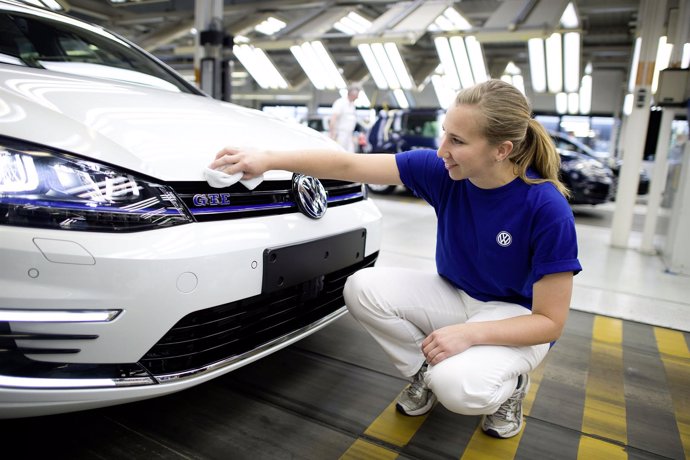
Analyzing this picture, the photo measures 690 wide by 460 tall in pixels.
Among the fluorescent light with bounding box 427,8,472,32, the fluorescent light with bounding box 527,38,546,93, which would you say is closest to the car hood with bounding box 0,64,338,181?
the fluorescent light with bounding box 527,38,546,93

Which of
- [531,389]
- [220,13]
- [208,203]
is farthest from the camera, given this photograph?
[220,13]

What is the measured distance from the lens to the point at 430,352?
129cm

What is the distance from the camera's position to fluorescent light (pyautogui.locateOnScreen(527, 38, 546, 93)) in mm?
7552

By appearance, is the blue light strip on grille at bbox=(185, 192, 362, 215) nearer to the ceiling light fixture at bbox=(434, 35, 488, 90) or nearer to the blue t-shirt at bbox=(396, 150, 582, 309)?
the blue t-shirt at bbox=(396, 150, 582, 309)

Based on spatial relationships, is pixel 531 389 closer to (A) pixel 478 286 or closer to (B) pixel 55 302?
(A) pixel 478 286

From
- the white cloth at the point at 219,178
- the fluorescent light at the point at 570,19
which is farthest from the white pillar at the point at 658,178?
the white cloth at the point at 219,178

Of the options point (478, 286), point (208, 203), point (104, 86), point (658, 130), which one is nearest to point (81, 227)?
point (208, 203)

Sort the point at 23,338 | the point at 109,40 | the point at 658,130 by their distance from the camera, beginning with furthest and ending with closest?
the point at 658,130 < the point at 109,40 < the point at 23,338

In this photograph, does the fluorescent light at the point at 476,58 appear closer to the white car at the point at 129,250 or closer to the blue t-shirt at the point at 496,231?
the blue t-shirt at the point at 496,231

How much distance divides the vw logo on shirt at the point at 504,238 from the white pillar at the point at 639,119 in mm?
4037

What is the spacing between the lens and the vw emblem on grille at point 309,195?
56.8 inches

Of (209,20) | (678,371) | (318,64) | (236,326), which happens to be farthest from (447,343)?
(318,64)

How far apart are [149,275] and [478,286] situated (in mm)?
966

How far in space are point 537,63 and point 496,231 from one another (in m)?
8.05
